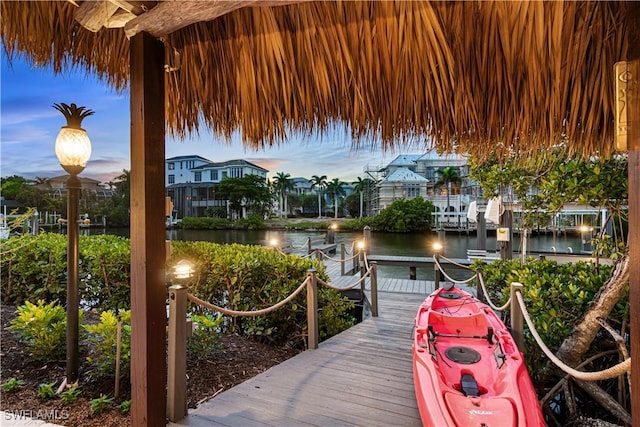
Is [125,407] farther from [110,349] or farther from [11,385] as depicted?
[11,385]

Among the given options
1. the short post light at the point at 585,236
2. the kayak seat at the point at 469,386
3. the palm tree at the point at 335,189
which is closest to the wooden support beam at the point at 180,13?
the kayak seat at the point at 469,386

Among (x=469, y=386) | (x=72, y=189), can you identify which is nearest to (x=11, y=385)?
(x=72, y=189)

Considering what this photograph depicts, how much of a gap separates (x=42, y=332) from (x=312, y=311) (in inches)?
90.4

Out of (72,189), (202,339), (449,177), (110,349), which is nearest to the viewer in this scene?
(110,349)

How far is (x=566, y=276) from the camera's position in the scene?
3158mm

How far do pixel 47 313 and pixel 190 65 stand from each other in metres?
2.35

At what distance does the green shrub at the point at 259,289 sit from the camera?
351 centimetres

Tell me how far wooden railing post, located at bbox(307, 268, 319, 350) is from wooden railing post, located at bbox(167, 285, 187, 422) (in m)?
1.45

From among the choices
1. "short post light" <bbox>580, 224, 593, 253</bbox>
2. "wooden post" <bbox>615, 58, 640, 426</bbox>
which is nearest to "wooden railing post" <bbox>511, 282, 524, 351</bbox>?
"wooden post" <bbox>615, 58, 640, 426</bbox>

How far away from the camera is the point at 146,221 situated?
1.44 m

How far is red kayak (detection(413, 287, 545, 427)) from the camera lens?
1568 millimetres

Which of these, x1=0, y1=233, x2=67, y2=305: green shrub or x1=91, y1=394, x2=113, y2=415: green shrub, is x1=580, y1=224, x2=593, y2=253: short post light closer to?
x1=91, y1=394, x2=113, y2=415: green shrub

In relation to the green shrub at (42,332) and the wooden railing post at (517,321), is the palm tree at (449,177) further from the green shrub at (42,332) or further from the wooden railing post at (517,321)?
the green shrub at (42,332)

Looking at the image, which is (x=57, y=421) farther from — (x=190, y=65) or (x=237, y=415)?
(x=190, y=65)
